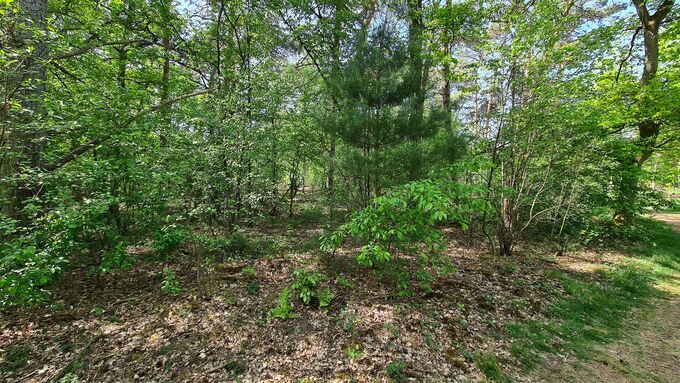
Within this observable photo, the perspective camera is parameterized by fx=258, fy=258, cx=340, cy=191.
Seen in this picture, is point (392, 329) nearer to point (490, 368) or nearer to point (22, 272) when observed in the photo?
point (490, 368)

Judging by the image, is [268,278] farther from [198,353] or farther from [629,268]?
[629,268]

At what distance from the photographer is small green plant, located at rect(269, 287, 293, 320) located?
3573mm

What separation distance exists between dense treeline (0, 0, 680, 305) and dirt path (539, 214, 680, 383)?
6.40 feet

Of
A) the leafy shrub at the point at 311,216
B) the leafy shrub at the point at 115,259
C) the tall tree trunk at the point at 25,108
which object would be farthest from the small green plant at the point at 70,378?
the leafy shrub at the point at 311,216

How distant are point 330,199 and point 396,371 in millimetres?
4332

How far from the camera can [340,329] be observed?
3.42 meters

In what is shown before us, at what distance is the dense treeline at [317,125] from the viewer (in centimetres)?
344

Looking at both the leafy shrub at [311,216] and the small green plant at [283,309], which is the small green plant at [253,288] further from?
the leafy shrub at [311,216]

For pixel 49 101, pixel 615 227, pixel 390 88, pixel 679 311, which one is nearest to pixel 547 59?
pixel 390 88

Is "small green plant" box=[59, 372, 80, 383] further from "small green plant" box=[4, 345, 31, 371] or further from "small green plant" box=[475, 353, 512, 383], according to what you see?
"small green plant" box=[475, 353, 512, 383]

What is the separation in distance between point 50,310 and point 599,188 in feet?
38.0

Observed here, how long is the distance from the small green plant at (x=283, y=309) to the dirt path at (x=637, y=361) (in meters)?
3.06

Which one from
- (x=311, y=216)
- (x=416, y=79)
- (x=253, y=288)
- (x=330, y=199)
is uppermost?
(x=416, y=79)

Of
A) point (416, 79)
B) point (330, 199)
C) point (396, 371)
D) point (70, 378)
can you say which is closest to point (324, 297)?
point (396, 371)
